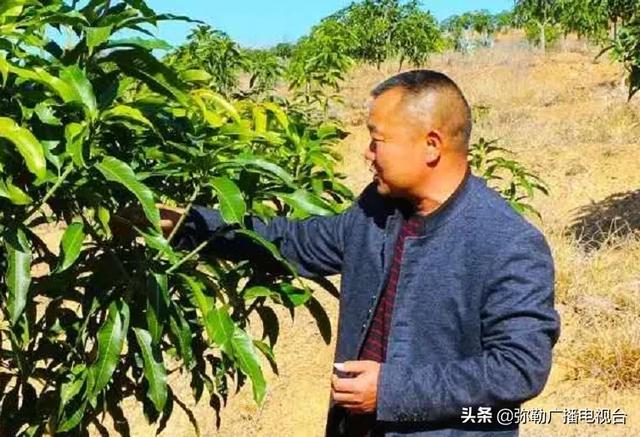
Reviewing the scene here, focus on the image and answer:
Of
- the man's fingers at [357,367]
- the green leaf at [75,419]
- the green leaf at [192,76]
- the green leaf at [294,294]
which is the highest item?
the green leaf at [192,76]

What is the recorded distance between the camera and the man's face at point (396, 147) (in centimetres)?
166

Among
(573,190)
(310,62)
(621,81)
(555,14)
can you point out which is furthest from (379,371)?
(555,14)

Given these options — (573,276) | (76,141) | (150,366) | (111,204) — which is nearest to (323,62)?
(573,276)

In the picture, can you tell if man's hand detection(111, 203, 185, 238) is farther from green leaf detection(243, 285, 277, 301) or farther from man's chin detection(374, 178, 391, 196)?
man's chin detection(374, 178, 391, 196)

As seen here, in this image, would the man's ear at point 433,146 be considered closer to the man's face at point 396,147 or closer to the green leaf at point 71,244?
the man's face at point 396,147

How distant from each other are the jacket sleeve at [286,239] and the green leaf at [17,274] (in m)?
0.43

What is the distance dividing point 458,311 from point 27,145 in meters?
0.79

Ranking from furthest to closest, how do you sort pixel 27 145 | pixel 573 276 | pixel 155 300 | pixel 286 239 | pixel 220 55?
pixel 220 55 < pixel 573 276 < pixel 286 239 < pixel 155 300 < pixel 27 145

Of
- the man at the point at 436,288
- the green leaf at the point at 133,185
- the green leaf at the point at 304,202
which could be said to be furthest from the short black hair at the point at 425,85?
the green leaf at the point at 133,185

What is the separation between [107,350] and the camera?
1480 mm

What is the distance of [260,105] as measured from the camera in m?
2.21

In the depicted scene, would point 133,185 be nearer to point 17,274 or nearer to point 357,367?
point 17,274

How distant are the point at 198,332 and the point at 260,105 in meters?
0.63

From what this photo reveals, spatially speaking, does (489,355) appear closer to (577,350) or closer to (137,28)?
(137,28)
